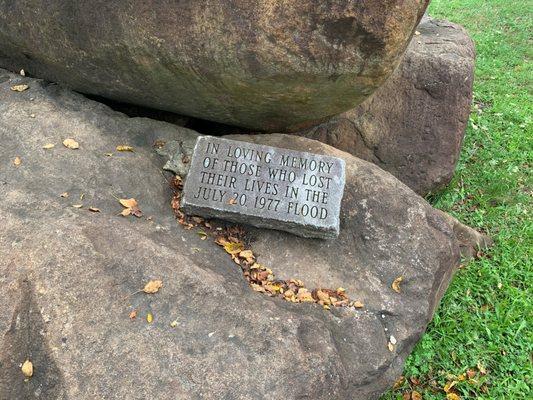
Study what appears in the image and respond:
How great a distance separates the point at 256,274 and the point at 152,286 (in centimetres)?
72

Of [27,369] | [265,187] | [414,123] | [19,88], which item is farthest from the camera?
[414,123]

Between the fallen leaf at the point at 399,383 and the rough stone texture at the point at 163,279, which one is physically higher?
the rough stone texture at the point at 163,279

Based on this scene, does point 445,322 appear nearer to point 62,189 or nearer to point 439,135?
point 439,135

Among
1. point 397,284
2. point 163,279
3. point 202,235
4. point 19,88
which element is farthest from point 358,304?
point 19,88

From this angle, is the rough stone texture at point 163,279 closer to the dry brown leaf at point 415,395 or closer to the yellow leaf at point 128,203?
the yellow leaf at point 128,203


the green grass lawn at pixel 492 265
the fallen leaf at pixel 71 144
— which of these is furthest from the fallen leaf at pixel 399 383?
the fallen leaf at pixel 71 144

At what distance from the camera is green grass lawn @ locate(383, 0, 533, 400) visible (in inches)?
124

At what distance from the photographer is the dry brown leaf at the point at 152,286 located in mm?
2570

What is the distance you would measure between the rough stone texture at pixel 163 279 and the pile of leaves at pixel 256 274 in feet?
0.22

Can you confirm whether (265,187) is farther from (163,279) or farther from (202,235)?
(163,279)

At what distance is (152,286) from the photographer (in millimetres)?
2590

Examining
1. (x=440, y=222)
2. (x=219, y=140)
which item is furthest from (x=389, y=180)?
(x=219, y=140)

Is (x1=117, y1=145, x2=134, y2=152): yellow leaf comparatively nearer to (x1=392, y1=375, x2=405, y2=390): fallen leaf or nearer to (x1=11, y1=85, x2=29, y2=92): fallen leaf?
(x1=11, y1=85, x2=29, y2=92): fallen leaf

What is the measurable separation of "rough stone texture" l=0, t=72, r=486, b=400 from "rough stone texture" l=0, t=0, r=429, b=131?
0.27 meters
